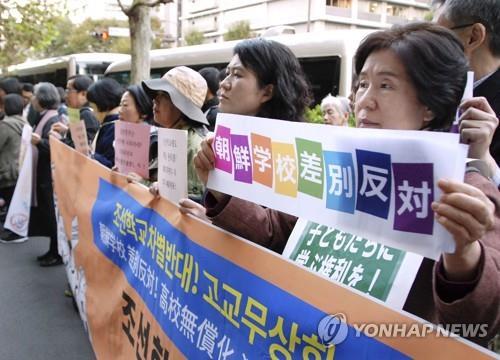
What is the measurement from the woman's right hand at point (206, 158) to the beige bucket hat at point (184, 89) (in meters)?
0.92

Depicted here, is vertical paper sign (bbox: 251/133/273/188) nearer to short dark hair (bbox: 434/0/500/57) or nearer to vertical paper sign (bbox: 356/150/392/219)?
vertical paper sign (bbox: 356/150/392/219)

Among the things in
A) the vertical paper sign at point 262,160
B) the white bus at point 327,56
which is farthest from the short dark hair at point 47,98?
the vertical paper sign at point 262,160

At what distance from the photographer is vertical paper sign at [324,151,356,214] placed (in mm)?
954

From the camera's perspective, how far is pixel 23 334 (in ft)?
10.8

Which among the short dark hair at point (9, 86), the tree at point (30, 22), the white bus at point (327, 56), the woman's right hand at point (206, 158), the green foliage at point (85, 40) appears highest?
the green foliage at point (85, 40)

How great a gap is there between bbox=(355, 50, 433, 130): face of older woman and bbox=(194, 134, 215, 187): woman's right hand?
1.63 feet

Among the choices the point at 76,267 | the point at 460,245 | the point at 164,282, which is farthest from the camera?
the point at 76,267

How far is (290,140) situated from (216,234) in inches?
17.8

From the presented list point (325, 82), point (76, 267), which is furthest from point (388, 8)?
point (76, 267)

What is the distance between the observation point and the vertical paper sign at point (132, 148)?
2.38 meters

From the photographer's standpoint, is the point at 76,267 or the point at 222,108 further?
the point at 76,267

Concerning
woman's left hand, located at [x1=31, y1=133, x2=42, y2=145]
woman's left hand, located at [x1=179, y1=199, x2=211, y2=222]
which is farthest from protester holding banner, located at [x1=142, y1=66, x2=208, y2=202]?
woman's left hand, located at [x1=31, y1=133, x2=42, y2=145]

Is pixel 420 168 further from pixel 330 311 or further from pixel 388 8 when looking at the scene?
pixel 388 8

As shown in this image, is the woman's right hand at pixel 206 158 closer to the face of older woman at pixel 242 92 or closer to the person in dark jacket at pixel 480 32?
the face of older woman at pixel 242 92
